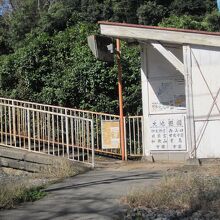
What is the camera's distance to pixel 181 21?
19.1m

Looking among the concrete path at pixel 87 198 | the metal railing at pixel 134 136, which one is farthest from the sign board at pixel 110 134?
the concrete path at pixel 87 198

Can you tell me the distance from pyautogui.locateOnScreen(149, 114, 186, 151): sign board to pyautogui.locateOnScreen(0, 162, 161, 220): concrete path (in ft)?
6.93

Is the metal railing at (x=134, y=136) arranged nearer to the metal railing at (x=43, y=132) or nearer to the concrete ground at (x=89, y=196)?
the metal railing at (x=43, y=132)

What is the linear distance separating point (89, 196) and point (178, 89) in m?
5.66

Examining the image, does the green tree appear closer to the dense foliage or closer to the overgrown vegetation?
the dense foliage

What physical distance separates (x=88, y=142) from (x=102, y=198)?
486 centimetres

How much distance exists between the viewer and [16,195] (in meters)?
7.73

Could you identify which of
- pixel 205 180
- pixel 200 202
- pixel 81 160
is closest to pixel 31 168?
pixel 81 160

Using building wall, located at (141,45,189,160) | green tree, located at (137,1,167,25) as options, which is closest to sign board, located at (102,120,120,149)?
building wall, located at (141,45,189,160)

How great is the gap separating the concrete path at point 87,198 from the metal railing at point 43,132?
2.02 m

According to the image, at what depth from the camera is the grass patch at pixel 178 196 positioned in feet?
22.4

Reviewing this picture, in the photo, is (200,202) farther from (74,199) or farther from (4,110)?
(4,110)

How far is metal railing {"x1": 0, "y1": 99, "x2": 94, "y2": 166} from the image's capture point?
12578 mm

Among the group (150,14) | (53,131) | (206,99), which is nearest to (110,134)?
(53,131)
